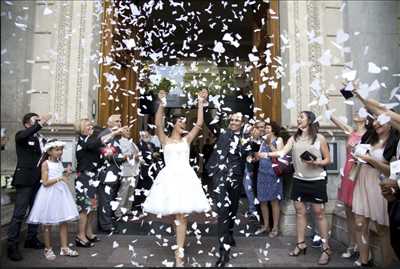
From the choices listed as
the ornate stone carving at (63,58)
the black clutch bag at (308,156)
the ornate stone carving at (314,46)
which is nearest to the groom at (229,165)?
the black clutch bag at (308,156)

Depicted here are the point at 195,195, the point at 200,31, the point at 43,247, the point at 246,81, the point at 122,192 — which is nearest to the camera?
the point at 195,195

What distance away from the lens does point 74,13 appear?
625 centimetres

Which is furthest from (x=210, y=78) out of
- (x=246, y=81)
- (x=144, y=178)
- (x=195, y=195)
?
(x=195, y=195)

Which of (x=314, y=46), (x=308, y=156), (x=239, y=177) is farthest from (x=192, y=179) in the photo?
(x=314, y=46)

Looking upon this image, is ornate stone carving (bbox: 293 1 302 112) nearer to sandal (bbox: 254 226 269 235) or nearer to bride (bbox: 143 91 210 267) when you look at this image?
sandal (bbox: 254 226 269 235)

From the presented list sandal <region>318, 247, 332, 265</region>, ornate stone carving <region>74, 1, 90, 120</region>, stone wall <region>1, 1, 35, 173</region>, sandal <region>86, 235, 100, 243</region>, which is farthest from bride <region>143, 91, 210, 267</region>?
stone wall <region>1, 1, 35, 173</region>

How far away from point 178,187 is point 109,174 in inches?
72.6

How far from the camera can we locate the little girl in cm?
445

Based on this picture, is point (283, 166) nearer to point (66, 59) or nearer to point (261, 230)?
point (261, 230)

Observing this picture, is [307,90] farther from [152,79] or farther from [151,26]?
[151,26]

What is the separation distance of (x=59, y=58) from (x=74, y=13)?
813 mm

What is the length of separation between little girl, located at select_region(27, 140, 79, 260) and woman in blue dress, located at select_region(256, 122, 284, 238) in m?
2.76

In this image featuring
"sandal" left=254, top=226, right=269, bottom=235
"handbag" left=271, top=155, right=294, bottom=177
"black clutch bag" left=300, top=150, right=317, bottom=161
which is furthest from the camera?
"sandal" left=254, top=226, right=269, bottom=235

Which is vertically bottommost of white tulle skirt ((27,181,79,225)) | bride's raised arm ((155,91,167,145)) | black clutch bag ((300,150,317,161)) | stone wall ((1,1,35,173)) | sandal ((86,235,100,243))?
sandal ((86,235,100,243))
